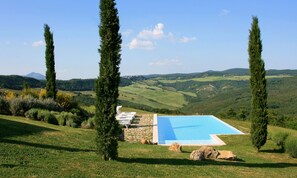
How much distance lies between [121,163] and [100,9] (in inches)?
204

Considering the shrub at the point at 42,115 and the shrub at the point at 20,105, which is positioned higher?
the shrub at the point at 20,105

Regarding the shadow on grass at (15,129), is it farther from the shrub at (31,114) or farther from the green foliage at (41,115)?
the shrub at (31,114)

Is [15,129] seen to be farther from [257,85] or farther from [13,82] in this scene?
[13,82]

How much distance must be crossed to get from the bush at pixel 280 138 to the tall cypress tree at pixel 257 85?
87.0 inches

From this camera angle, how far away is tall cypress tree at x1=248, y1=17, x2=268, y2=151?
53.1 feet

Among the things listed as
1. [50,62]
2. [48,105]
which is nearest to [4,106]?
[48,105]

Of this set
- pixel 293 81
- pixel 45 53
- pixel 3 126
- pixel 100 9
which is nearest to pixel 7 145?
pixel 3 126

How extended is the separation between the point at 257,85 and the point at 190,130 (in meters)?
12.9

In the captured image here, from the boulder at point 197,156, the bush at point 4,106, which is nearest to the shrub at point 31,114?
the bush at point 4,106

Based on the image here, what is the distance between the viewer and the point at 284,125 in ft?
115

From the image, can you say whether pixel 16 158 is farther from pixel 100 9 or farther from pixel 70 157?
pixel 100 9

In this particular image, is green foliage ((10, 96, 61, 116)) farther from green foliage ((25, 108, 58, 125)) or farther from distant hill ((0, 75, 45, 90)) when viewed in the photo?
distant hill ((0, 75, 45, 90))

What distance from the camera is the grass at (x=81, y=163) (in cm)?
866

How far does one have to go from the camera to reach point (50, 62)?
81.0ft
